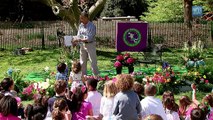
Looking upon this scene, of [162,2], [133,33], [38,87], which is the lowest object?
[38,87]

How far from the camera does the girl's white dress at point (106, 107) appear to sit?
6.81 metres

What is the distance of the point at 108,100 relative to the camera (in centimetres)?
682

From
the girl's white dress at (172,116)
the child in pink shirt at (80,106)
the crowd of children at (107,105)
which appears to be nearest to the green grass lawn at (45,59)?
the crowd of children at (107,105)

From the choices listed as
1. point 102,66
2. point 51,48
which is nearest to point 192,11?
point 51,48

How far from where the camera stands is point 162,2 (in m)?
29.7

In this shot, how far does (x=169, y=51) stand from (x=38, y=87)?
11.8m

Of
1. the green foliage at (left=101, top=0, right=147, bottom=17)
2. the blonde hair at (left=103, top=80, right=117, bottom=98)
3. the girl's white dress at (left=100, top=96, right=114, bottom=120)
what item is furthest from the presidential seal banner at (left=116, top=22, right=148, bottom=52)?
the green foliage at (left=101, top=0, right=147, bottom=17)

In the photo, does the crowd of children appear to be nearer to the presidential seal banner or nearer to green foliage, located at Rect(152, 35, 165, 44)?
the presidential seal banner

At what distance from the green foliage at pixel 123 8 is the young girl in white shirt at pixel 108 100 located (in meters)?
27.7

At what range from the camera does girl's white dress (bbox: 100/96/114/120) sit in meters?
6.81

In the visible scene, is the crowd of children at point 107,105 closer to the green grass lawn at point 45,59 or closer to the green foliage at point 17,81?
the green foliage at point 17,81

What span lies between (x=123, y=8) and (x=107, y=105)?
94.4ft

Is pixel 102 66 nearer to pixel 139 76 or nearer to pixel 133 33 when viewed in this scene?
pixel 133 33

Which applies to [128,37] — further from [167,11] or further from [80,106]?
[167,11]
